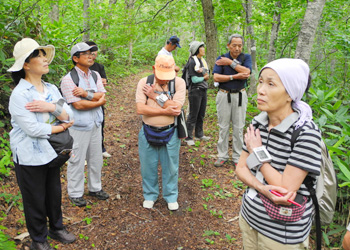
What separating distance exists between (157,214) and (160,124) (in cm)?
145

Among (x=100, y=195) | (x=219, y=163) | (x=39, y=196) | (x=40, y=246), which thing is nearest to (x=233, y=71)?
(x=219, y=163)

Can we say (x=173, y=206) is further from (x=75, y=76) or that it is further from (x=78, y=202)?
(x=75, y=76)

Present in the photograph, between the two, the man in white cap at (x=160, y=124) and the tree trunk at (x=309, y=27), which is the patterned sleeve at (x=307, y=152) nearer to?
the man in white cap at (x=160, y=124)

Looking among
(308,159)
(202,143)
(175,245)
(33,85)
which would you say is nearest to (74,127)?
(33,85)

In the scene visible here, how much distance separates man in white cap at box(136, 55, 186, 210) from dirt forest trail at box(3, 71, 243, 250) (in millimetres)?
303

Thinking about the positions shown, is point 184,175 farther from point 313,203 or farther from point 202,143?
point 313,203

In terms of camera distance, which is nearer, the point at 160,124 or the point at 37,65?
the point at 37,65

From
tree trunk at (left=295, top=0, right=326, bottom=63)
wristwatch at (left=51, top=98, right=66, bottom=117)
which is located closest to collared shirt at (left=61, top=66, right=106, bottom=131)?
wristwatch at (left=51, top=98, right=66, bottom=117)

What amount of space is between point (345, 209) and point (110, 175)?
4.03 meters

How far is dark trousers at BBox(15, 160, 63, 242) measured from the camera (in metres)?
2.87

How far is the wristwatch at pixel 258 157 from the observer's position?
1.85 meters

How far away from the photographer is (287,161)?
1790 millimetres

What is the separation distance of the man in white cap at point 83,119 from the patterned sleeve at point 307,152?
301 centimetres

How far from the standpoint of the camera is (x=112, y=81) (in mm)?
12438
